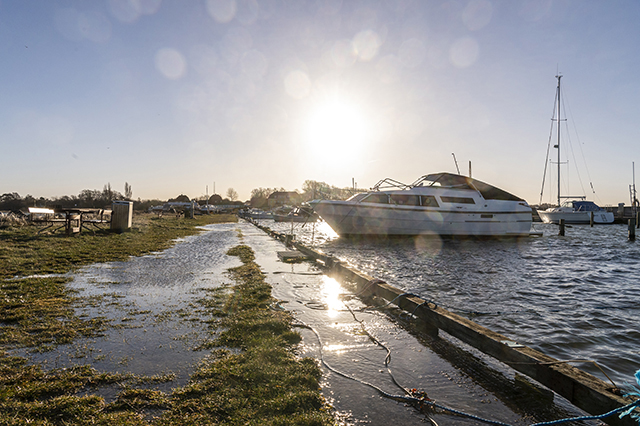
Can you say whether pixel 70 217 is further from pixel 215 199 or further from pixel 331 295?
pixel 215 199

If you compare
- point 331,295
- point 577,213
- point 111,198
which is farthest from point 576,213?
point 111,198

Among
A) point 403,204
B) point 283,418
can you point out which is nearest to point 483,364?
point 283,418

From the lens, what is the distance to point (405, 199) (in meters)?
24.7

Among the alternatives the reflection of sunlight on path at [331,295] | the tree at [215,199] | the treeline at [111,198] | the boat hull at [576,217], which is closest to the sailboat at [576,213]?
the boat hull at [576,217]

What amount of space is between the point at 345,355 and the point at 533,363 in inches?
78.3

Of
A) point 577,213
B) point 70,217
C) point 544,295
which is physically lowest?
point 544,295

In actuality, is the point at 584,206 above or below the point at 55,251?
above

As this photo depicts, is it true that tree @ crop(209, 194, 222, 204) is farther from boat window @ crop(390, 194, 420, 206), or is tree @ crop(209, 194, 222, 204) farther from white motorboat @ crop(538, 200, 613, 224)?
boat window @ crop(390, 194, 420, 206)

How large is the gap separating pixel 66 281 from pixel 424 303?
23.8ft

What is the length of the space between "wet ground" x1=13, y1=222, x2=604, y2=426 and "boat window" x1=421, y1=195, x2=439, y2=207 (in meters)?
19.0

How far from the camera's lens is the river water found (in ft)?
18.2

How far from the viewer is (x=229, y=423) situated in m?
2.74

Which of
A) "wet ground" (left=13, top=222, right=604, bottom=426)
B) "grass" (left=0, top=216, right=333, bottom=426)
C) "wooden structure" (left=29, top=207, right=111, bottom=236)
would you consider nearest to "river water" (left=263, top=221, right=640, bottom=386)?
"wet ground" (left=13, top=222, right=604, bottom=426)

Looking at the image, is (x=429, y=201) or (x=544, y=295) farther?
(x=429, y=201)
